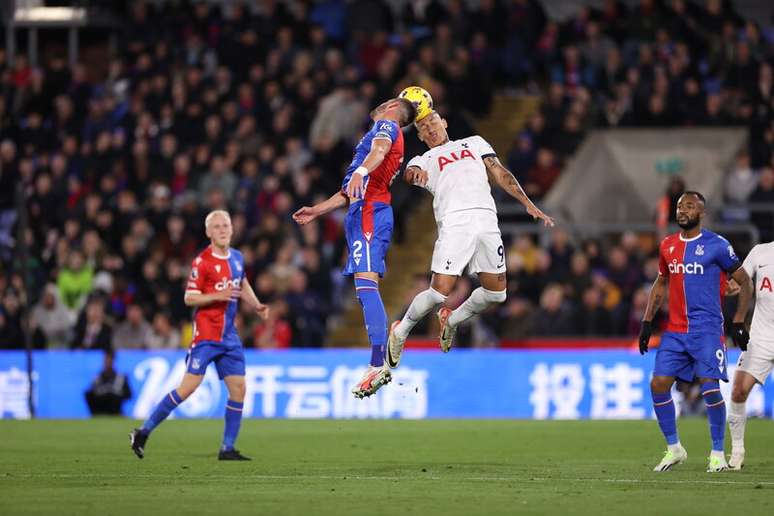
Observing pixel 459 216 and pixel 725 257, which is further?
pixel 459 216

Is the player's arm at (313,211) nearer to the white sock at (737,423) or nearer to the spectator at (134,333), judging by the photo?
the white sock at (737,423)

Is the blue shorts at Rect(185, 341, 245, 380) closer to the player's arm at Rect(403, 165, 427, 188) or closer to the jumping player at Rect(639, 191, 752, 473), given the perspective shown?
Answer: the player's arm at Rect(403, 165, 427, 188)

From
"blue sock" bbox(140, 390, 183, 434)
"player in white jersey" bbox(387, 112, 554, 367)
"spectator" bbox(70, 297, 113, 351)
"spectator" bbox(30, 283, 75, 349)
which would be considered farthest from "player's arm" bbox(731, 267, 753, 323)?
"spectator" bbox(30, 283, 75, 349)

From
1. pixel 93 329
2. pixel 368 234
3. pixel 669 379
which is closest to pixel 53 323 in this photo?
pixel 93 329

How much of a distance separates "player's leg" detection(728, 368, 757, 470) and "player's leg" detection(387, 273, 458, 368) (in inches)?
113

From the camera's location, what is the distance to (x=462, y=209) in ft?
45.2

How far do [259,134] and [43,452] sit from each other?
1361 cm

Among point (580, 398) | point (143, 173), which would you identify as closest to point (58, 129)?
point (143, 173)

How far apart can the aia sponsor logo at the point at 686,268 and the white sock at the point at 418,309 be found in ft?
6.88

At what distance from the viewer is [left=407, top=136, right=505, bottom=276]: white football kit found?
1372 centimetres

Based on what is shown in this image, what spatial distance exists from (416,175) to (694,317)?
9.16 feet

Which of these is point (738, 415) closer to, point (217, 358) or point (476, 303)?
point (476, 303)

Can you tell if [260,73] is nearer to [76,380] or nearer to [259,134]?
[259,134]

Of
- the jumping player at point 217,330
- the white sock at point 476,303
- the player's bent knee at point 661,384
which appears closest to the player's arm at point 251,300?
the jumping player at point 217,330
